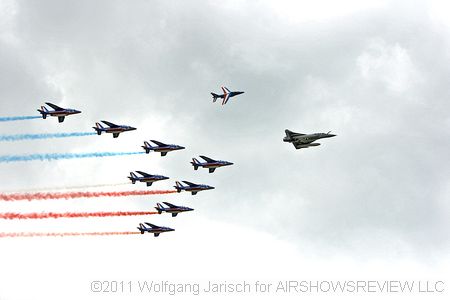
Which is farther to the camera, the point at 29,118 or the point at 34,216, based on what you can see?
the point at 29,118

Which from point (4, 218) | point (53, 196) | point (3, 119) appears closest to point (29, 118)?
point (3, 119)

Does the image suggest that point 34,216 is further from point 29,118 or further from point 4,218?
point 29,118

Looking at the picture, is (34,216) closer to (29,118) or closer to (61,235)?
(61,235)

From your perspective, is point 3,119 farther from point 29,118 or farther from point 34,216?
point 34,216

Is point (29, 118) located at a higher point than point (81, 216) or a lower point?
higher

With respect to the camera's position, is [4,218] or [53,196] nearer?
[4,218]

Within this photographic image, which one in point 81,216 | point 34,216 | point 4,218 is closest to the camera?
point 4,218

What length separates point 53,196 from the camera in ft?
638

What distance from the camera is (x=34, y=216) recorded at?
610 feet

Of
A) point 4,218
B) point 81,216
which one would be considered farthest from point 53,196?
point 4,218

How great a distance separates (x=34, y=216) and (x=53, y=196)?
31.7ft

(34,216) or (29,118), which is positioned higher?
(29,118)

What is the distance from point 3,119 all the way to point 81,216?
29.8 metres

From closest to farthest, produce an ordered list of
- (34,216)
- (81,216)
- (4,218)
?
1. (4,218)
2. (34,216)
3. (81,216)
